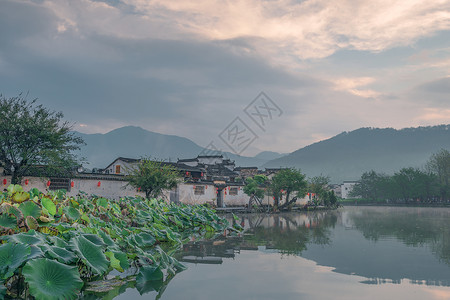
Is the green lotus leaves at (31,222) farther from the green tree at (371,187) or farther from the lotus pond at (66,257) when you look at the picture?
the green tree at (371,187)

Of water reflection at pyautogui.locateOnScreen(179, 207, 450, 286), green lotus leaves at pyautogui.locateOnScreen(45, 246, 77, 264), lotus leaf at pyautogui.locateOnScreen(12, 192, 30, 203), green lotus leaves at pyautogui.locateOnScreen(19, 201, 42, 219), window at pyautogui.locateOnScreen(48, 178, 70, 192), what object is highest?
window at pyautogui.locateOnScreen(48, 178, 70, 192)

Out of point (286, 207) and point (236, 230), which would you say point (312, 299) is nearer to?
point (236, 230)

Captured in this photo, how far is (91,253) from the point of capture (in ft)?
20.5

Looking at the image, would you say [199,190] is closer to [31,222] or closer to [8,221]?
[31,222]

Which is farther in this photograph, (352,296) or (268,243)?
(268,243)

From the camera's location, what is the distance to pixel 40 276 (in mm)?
4953

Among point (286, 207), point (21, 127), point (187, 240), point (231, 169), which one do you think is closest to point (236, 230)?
point (187, 240)

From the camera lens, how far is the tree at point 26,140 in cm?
2050

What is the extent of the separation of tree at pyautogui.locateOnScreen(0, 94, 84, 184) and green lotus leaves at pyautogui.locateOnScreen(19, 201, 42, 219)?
14.9 meters

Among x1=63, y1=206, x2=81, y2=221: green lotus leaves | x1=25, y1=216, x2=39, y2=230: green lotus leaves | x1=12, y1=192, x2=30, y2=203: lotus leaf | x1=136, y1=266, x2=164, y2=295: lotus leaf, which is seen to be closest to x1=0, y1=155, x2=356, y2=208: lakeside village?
x1=12, y1=192, x2=30, y2=203: lotus leaf

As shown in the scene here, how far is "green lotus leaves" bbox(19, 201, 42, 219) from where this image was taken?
23.8 feet

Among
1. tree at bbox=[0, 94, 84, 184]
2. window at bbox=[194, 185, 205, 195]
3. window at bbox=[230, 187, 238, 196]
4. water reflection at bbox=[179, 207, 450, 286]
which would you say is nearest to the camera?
water reflection at bbox=[179, 207, 450, 286]

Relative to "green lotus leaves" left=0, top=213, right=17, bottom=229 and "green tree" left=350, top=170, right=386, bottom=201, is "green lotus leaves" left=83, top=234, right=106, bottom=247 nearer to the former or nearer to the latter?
"green lotus leaves" left=0, top=213, right=17, bottom=229

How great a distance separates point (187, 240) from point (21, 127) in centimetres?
1351
